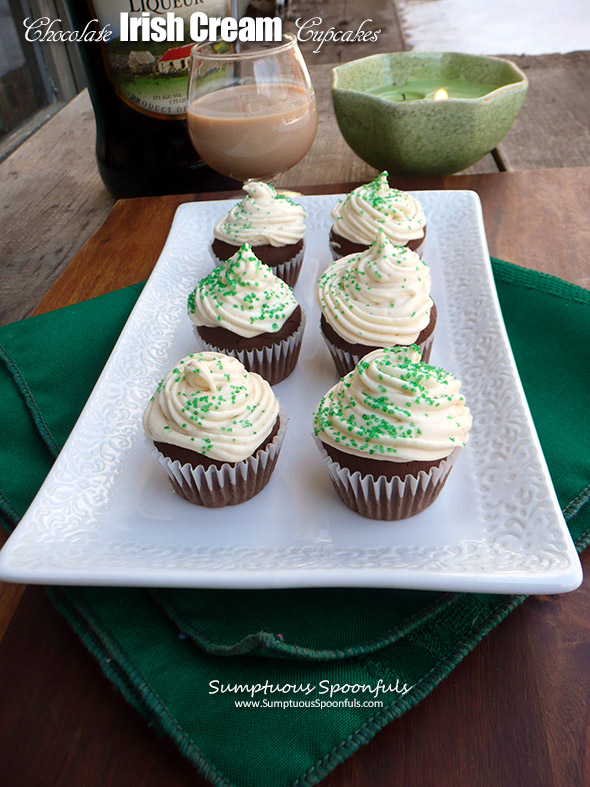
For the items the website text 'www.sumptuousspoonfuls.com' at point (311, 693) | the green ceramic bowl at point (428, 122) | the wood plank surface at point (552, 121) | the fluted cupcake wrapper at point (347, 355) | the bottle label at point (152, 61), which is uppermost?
the bottle label at point (152, 61)

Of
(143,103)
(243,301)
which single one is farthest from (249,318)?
(143,103)

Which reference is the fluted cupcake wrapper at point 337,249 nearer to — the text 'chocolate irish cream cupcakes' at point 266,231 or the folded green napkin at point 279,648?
the text 'chocolate irish cream cupcakes' at point 266,231

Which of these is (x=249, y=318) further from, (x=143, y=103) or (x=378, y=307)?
(x=143, y=103)

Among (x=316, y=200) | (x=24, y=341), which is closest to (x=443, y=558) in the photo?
(x=24, y=341)

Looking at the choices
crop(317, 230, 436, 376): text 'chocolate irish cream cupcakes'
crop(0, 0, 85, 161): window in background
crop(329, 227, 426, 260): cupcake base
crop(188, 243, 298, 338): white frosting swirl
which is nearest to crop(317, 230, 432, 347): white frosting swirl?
crop(317, 230, 436, 376): text 'chocolate irish cream cupcakes'

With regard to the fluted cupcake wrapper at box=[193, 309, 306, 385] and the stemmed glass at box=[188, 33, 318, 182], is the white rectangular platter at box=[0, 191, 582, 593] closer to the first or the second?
the fluted cupcake wrapper at box=[193, 309, 306, 385]

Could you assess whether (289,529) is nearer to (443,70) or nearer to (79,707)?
(79,707)

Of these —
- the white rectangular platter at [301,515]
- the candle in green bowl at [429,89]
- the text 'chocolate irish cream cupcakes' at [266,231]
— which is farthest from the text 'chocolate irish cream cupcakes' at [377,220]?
the candle in green bowl at [429,89]
